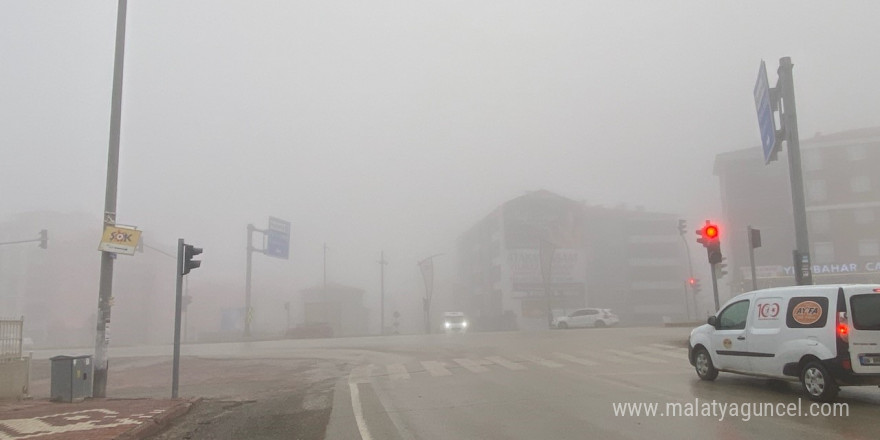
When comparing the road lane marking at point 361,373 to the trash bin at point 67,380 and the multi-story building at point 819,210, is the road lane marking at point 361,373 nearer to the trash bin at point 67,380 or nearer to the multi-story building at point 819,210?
the trash bin at point 67,380

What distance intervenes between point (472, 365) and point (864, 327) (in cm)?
953

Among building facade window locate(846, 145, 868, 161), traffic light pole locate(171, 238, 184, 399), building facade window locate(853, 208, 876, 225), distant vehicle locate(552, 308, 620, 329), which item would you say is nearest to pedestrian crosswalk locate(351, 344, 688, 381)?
traffic light pole locate(171, 238, 184, 399)

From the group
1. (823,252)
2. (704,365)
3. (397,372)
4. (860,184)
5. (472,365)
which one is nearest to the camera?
(704,365)

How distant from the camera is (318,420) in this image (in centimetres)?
859

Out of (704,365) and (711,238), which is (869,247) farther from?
(704,365)

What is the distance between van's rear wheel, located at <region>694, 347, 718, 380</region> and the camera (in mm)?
10914

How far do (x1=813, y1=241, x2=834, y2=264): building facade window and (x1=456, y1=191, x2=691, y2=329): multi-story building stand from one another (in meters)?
22.9

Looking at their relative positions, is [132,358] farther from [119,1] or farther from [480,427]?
[480,427]

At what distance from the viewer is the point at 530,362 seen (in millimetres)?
16094

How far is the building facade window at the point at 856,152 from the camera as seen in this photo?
7181 centimetres

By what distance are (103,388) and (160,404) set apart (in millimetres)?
3138

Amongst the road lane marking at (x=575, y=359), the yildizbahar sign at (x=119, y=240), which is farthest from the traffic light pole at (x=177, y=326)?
the road lane marking at (x=575, y=359)

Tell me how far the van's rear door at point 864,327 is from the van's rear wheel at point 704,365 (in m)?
2.88

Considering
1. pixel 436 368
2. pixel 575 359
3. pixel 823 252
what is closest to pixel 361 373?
pixel 436 368
